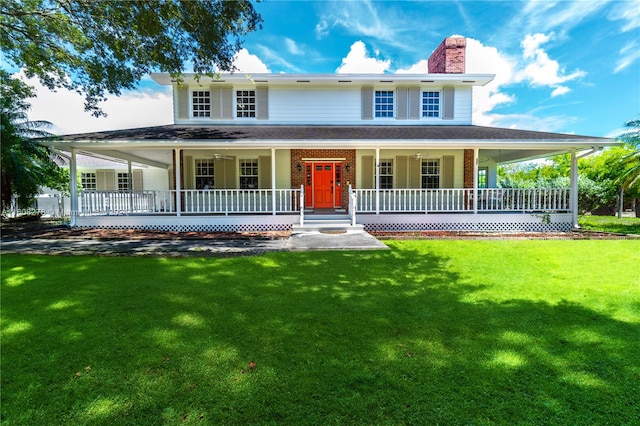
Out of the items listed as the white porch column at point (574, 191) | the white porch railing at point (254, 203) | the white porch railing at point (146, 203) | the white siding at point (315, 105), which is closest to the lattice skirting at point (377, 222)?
the white porch column at point (574, 191)

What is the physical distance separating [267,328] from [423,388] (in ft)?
6.05

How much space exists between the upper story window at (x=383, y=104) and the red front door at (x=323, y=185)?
12.2ft

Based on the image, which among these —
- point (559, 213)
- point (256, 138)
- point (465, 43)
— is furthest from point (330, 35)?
point (559, 213)

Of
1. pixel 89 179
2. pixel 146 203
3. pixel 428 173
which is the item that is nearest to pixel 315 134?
pixel 428 173

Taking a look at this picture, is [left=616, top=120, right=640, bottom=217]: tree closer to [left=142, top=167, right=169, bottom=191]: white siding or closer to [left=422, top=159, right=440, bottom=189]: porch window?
[left=422, top=159, right=440, bottom=189]: porch window

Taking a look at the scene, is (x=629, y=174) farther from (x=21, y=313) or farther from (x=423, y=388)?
(x=21, y=313)

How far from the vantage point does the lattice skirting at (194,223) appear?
12070 mm

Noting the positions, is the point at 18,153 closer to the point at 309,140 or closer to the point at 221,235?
the point at 221,235

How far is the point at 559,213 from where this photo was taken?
1268cm

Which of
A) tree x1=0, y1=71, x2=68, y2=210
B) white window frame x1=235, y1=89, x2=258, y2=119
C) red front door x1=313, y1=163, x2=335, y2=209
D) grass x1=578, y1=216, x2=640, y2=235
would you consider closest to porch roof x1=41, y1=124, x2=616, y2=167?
red front door x1=313, y1=163, x2=335, y2=209

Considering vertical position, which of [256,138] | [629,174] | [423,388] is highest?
[256,138]

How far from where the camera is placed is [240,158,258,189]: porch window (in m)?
14.6

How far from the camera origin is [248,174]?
48.1 ft

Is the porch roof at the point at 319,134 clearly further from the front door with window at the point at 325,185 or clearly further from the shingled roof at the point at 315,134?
the front door with window at the point at 325,185
